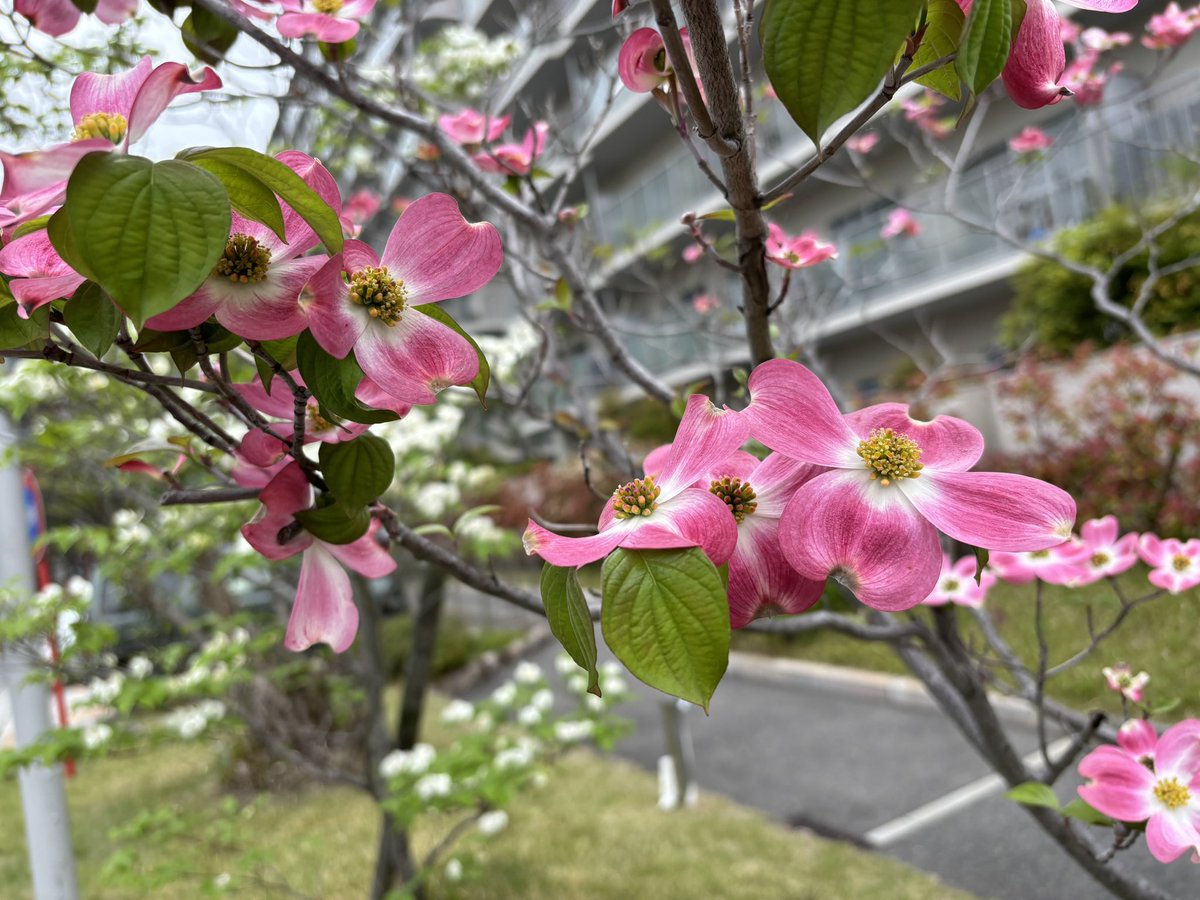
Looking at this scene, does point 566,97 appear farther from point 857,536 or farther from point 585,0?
point 857,536

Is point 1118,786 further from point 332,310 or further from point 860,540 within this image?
point 332,310

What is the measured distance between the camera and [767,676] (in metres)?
5.53

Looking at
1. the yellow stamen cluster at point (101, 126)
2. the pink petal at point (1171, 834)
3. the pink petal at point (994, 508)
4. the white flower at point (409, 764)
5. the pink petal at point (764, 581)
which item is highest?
the yellow stamen cluster at point (101, 126)

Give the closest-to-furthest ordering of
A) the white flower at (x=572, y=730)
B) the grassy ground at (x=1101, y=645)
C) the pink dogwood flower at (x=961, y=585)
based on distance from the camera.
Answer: the pink dogwood flower at (x=961, y=585) → the grassy ground at (x=1101, y=645) → the white flower at (x=572, y=730)

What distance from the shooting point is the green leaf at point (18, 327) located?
438mm

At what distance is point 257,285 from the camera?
437 millimetres

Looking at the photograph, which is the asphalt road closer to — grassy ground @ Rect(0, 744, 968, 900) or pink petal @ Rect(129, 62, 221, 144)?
grassy ground @ Rect(0, 744, 968, 900)

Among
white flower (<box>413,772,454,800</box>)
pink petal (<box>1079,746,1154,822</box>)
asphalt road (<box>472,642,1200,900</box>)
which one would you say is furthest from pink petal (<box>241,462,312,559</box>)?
asphalt road (<box>472,642,1200,900</box>)

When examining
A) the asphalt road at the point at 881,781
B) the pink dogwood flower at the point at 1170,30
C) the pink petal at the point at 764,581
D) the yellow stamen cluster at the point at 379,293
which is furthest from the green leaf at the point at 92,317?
the pink dogwood flower at the point at 1170,30

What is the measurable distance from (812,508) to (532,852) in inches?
132

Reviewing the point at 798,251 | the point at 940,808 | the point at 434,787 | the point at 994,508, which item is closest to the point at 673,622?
the point at 994,508

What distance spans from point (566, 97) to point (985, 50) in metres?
10.4

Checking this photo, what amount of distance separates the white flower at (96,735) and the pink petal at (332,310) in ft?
7.42

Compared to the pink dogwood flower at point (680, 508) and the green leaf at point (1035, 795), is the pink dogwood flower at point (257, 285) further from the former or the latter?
the green leaf at point (1035, 795)
